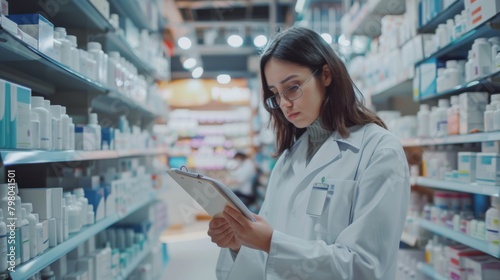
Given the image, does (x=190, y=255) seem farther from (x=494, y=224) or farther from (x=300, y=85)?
(x=300, y=85)

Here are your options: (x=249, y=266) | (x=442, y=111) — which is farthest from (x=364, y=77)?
Answer: (x=249, y=266)

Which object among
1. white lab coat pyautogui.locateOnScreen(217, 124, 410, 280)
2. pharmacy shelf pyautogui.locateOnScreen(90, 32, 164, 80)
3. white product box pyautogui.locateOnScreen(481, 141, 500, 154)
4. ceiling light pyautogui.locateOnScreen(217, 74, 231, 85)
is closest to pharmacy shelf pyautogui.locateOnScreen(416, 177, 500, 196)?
white product box pyautogui.locateOnScreen(481, 141, 500, 154)

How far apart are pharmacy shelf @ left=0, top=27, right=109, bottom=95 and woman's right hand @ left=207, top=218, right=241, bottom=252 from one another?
91 centimetres

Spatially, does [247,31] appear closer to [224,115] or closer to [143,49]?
[224,115]

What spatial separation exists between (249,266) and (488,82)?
154 cm

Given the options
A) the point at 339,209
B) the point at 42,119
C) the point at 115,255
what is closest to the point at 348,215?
the point at 339,209

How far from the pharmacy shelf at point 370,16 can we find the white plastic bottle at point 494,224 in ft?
6.76

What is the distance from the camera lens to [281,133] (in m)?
1.96

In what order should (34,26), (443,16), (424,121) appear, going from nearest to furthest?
(34,26) → (443,16) → (424,121)

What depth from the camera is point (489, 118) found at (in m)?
2.17

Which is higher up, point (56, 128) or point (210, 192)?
point (56, 128)

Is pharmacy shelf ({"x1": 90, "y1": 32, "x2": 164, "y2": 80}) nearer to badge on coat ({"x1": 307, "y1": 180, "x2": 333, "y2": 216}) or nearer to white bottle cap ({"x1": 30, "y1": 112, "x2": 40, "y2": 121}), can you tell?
white bottle cap ({"x1": 30, "y1": 112, "x2": 40, "y2": 121})

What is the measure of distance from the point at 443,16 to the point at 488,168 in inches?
45.6

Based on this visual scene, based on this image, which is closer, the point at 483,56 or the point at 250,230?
the point at 250,230
